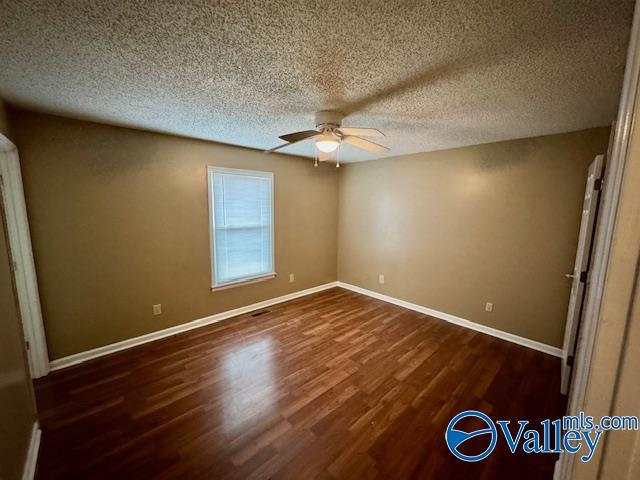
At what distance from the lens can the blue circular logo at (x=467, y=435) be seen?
1.62 metres

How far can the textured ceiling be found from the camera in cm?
106

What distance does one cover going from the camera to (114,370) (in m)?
2.34

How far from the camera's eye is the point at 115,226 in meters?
2.56

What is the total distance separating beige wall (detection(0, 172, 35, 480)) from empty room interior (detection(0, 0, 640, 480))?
0.08 feet

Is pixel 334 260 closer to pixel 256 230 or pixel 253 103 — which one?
pixel 256 230

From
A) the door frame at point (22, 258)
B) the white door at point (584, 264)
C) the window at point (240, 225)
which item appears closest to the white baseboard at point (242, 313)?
the door frame at point (22, 258)

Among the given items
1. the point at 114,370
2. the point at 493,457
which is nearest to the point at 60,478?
the point at 114,370

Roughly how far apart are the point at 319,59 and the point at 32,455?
9.41ft

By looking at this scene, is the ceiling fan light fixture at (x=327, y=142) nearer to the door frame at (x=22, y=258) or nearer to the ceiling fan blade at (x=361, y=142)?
the ceiling fan blade at (x=361, y=142)

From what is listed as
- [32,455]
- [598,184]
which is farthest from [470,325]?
[32,455]

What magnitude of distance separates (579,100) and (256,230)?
3444mm

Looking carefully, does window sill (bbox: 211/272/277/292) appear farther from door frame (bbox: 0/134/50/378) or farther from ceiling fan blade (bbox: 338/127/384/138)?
ceiling fan blade (bbox: 338/127/384/138)

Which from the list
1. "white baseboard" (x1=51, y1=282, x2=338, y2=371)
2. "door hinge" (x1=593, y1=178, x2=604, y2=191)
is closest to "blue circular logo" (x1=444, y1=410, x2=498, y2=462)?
"door hinge" (x1=593, y1=178, x2=604, y2=191)

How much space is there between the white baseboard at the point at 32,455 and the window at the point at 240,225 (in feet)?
6.07
